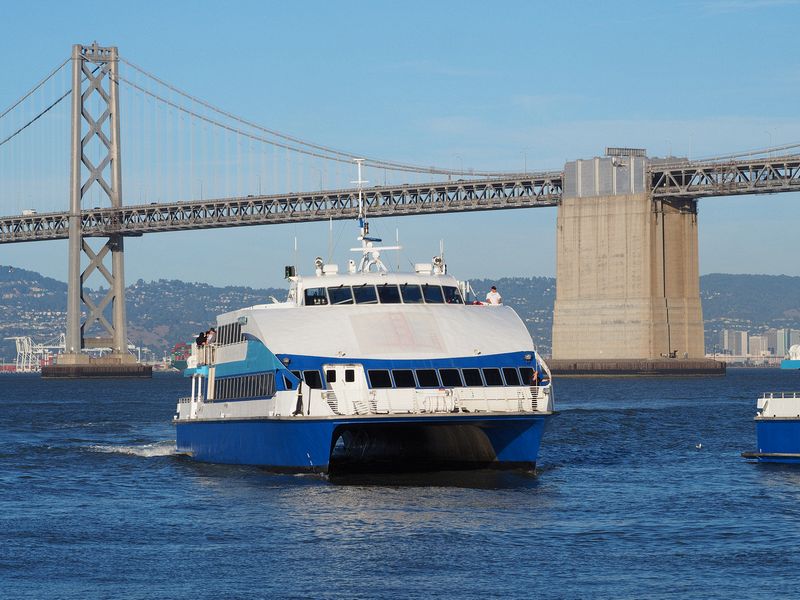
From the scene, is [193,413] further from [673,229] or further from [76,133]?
[76,133]

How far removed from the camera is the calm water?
70.8 ft

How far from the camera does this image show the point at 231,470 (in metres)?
35.5

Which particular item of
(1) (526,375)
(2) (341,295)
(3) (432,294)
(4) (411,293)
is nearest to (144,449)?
(2) (341,295)

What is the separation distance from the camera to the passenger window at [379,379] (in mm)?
31812

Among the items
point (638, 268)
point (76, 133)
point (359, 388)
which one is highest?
point (76, 133)

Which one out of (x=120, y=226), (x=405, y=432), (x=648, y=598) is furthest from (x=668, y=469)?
(x=120, y=226)

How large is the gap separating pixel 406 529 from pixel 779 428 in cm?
1298

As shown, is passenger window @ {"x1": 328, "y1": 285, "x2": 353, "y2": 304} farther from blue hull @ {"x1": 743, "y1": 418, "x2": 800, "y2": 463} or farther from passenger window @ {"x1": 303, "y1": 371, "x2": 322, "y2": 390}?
blue hull @ {"x1": 743, "y1": 418, "x2": 800, "y2": 463}

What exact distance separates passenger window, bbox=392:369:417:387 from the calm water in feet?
6.92

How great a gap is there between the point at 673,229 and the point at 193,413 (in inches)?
3576

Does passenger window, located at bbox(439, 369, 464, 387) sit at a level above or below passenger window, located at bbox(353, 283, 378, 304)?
below

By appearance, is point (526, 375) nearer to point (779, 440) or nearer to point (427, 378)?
point (427, 378)

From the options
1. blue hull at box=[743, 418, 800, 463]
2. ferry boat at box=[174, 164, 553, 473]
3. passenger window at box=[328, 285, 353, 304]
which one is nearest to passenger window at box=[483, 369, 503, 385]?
ferry boat at box=[174, 164, 553, 473]

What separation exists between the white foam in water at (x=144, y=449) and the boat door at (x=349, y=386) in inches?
496
